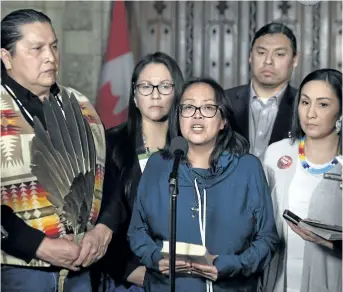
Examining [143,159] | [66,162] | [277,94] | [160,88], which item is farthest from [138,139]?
[277,94]

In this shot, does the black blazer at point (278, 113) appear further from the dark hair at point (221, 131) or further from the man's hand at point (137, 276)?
the man's hand at point (137, 276)

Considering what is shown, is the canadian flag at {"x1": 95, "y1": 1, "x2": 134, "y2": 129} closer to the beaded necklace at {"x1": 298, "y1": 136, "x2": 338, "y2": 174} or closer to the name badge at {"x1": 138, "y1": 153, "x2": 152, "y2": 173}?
the name badge at {"x1": 138, "y1": 153, "x2": 152, "y2": 173}

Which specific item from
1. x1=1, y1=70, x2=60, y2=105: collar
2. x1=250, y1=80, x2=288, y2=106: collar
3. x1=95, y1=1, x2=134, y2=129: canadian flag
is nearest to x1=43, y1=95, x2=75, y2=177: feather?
x1=1, y1=70, x2=60, y2=105: collar

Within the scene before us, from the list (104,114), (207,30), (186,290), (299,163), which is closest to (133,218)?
(186,290)

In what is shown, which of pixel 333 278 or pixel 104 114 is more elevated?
pixel 104 114

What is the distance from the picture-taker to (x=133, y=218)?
3553mm

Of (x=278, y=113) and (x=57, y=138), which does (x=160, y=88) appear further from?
(x=278, y=113)

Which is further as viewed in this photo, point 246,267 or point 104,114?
point 104,114

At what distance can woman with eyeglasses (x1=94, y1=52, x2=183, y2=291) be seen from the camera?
3.90 m

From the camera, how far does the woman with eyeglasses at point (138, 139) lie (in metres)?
3.90

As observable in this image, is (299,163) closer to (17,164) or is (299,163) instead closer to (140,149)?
(140,149)

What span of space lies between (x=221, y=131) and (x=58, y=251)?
0.85m

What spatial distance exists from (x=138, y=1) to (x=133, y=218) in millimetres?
2460

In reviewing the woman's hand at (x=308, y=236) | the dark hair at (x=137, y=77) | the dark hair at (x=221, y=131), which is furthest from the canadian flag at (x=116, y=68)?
the woman's hand at (x=308, y=236)
